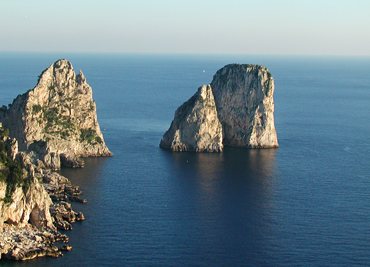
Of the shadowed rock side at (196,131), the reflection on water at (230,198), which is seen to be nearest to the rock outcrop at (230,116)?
the shadowed rock side at (196,131)

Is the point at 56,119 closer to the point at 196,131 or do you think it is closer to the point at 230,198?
the point at 196,131

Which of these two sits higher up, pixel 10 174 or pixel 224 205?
pixel 10 174

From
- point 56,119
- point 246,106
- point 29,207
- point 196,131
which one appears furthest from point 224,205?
point 246,106

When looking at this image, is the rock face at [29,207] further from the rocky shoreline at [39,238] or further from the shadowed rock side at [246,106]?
the shadowed rock side at [246,106]

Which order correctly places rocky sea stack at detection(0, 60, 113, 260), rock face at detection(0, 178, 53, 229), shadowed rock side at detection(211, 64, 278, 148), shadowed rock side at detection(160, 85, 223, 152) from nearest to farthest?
rocky sea stack at detection(0, 60, 113, 260), rock face at detection(0, 178, 53, 229), shadowed rock side at detection(160, 85, 223, 152), shadowed rock side at detection(211, 64, 278, 148)

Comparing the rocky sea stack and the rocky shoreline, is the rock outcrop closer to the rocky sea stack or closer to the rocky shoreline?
the rocky sea stack

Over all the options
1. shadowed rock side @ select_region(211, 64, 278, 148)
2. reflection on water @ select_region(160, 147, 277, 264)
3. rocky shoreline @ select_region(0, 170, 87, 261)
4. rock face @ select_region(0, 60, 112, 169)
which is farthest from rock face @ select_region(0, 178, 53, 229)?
shadowed rock side @ select_region(211, 64, 278, 148)
